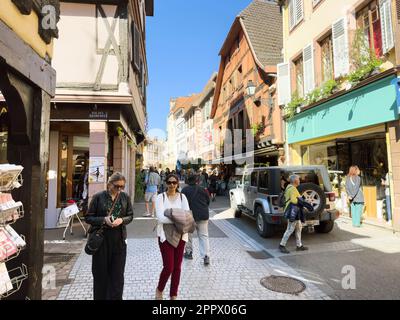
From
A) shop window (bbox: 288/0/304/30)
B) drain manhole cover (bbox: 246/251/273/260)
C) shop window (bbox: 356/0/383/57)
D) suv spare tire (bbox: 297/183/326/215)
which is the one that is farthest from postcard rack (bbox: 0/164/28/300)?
shop window (bbox: 288/0/304/30)

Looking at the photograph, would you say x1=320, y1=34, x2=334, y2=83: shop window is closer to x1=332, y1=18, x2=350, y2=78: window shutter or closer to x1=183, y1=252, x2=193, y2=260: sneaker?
x1=332, y1=18, x2=350, y2=78: window shutter

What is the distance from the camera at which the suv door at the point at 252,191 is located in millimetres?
8070

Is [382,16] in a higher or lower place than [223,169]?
higher

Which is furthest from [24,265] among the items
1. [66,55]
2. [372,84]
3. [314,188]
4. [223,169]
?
[223,169]

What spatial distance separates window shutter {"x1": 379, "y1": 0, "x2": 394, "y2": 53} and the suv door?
5240 millimetres

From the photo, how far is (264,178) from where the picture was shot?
24.5 feet

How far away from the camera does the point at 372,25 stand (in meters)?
8.84

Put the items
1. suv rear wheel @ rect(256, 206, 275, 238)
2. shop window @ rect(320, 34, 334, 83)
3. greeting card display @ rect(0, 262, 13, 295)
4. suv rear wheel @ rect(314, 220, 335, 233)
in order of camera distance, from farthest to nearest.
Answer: shop window @ rect(320, 34, 334, 83)
suv rear wheel @ rect(314, 220, 335, 233)
suv rear wheel @ rect(256, 206, 275, 238)
greeting card display @ rect(0, 262, 13, 295)

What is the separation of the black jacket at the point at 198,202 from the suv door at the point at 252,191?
2877mm

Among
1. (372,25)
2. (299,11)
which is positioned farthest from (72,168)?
(299,11)

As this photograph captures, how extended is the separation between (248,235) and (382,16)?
7606 millimetres

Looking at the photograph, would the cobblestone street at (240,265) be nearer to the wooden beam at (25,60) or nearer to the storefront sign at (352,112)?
the wooden beam at (25,60)

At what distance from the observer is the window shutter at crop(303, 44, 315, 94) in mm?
11828
